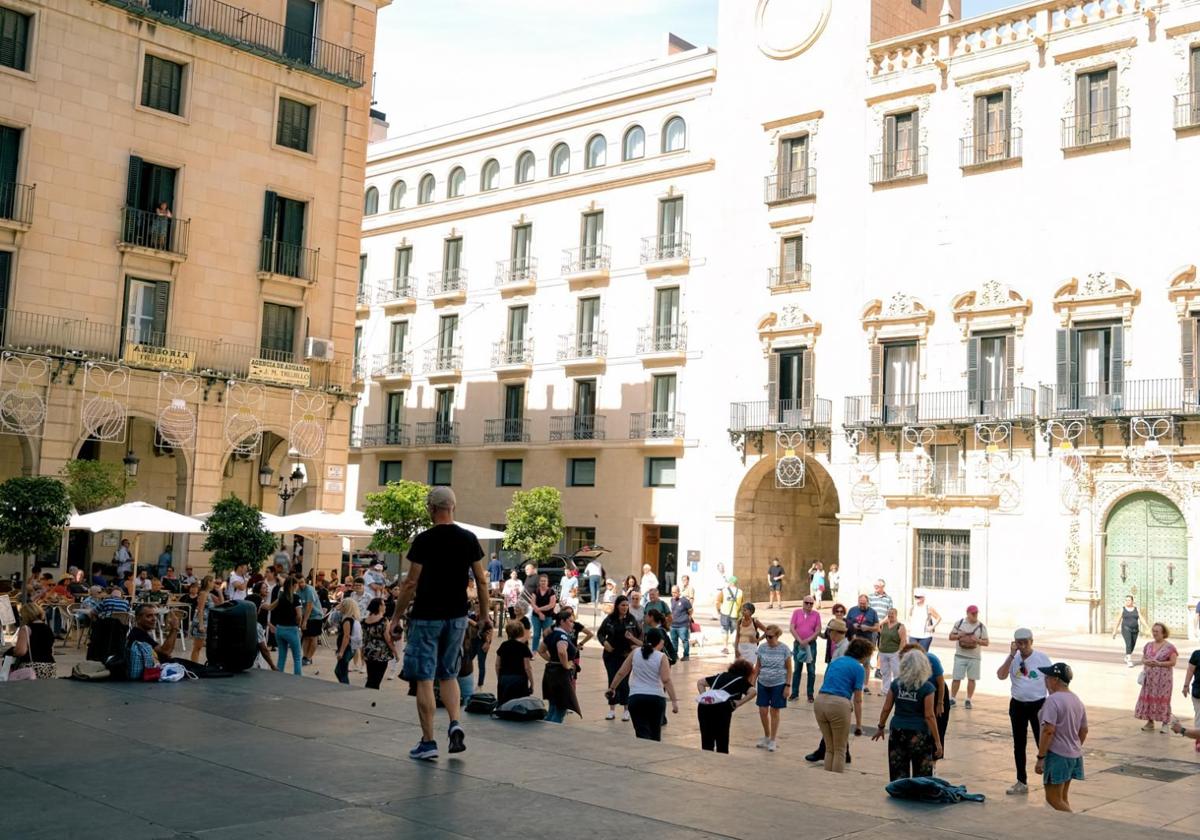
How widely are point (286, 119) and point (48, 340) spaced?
900 centimetres

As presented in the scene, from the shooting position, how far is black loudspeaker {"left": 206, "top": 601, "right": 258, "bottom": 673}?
496 inches

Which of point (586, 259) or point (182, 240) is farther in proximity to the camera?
point (586, 259)

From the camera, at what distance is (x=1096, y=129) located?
1332 inches

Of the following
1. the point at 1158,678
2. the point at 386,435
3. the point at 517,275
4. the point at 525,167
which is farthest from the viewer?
the point at 386,435

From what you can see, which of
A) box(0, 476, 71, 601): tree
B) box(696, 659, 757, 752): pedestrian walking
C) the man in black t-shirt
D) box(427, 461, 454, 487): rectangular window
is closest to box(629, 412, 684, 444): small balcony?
box(427, 461, 454, 487): rectangular window

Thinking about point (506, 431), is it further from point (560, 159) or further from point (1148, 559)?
point (1148, 559)

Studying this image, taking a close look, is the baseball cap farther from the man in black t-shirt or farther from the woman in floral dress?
the woman in floral dress

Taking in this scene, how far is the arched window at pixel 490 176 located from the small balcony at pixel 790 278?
A: 14566 millimetres

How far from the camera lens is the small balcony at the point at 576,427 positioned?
44.3 m

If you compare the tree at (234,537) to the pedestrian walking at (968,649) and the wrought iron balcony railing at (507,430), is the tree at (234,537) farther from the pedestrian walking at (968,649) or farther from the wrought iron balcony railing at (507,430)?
the wrought iron balcony railing at (507,430)

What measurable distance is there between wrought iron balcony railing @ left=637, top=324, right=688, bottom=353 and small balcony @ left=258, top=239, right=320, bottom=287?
49.4ft

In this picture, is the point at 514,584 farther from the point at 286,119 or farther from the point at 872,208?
the point at 872,208

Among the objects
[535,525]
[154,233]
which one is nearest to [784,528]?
[535,525]

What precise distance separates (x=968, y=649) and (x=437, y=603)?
1263 centimetres
